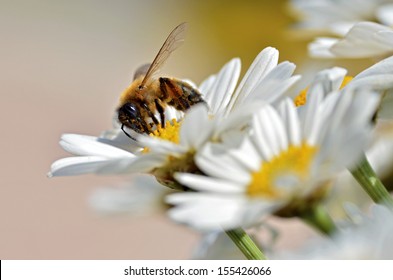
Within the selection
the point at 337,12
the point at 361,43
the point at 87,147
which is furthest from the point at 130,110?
the point at 337,12

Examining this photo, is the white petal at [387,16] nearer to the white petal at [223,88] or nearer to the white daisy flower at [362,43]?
the white daisy flower at [362,43]

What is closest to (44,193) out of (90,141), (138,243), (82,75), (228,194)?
(138,243)

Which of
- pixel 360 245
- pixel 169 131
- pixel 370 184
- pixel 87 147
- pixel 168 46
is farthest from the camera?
pixel 168 46

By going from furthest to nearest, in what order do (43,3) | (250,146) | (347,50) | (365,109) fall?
(43,3) < (347,50) < (250,146) < (365,109)

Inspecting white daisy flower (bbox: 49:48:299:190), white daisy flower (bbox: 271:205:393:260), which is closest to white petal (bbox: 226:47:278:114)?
white daisy flower (bbox: 49:48:299:190)

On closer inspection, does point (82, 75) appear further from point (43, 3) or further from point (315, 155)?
point (315, 155)

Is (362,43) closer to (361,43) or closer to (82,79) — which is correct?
(361,43)
